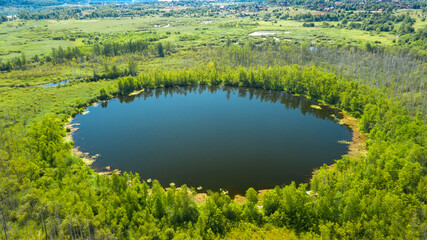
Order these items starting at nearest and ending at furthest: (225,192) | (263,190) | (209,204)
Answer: (209,204), (225,192), (263,190)

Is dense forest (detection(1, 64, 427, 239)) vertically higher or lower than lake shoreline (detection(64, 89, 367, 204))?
higher

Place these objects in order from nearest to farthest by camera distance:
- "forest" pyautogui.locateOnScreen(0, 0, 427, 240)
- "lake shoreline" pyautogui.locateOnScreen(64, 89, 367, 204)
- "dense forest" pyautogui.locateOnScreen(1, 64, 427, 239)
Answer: "dense forest" pyautogui.locateOnScreen(1, 64, 427, 239) → "forest" pyautogui.locateOnScreen(0, 0, 427, 240) → "lake shoreline" pyautogui.locateOnScreen(64, 89, 367, 204)

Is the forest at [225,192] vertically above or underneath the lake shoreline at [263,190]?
above

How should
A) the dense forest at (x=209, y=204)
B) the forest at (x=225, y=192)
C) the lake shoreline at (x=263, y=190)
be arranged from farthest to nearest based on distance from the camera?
the lake shoreline at (x=263, y=190), the forest at (x=225, y=192), the dense forest at (x=209, y=204)

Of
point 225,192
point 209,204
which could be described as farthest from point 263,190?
point 209,204

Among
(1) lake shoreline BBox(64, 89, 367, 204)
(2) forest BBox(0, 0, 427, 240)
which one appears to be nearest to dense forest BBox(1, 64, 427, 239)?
(2) forest BBox(0, 0, 427, 240)

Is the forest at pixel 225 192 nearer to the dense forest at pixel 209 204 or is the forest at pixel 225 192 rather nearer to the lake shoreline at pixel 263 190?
the dense forest at pixel 209 204

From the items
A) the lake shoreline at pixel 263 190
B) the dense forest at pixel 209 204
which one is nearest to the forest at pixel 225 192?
the dense forest at pixel 209 204

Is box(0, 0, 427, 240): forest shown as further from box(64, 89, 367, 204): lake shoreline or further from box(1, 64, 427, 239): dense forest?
box(64, 89, 367, 204): lake shoreline

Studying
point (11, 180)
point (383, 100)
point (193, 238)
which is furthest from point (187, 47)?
point (193, 238)

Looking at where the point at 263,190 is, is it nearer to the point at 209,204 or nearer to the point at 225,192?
the point at 225,192

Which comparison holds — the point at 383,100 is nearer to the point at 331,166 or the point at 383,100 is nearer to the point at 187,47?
the point at 331,166

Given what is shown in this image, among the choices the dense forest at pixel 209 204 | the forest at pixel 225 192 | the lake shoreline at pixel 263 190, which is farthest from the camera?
the lake shoreline at pixel 263 190
